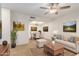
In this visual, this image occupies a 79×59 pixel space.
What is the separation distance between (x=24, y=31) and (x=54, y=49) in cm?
84

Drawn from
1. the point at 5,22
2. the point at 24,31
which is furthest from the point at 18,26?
the point at 5,22

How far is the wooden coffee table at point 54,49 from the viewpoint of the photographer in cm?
184

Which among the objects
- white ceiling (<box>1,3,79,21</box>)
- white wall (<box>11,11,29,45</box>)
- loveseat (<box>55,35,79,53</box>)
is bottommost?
loveseat (<box>55,35,79,53</box>)

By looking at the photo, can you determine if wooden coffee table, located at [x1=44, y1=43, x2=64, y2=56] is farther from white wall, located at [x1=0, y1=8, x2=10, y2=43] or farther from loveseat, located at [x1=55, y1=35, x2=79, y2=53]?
Answer: white wall, located at [x1=0, y1=8, x2=10, y2=43]

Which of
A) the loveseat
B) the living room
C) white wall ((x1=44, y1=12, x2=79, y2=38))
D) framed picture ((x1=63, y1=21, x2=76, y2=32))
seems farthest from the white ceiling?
the loveseat

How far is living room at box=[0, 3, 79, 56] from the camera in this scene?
1828mm

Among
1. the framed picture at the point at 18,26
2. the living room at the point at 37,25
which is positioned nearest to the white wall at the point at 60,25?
the living room at the point at 37,25

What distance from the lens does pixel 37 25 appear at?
2.08 m

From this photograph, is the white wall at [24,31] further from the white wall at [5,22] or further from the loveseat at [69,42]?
the loveseat at [69,42]

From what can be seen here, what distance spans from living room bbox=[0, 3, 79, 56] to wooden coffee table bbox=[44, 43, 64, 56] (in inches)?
2.6

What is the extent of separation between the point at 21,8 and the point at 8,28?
532 millimetres

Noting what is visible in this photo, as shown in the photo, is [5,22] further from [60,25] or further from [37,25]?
[60,25]

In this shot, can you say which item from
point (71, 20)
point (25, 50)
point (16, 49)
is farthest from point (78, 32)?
point (16, 49)

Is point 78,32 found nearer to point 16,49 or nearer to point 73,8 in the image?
point 73,8
